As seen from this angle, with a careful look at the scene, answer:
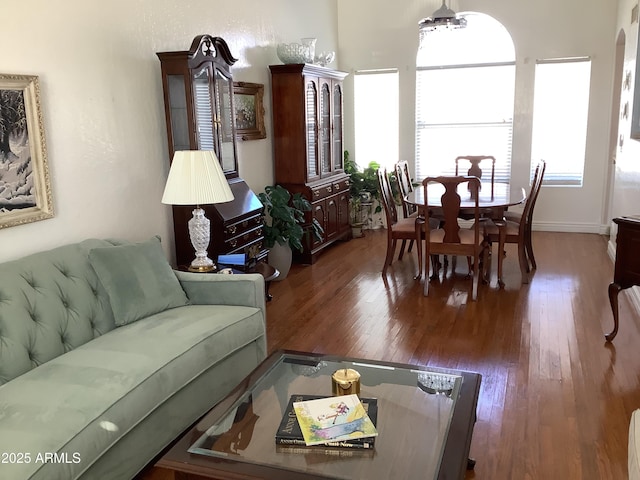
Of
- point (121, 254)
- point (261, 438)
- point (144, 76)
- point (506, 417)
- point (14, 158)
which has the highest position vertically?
point (144, 76)

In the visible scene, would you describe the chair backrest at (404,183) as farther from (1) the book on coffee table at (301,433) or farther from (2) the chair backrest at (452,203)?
(1) the book on coffee table at (301,433)

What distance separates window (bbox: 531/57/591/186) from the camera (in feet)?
21.5

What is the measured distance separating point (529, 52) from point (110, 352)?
19.5 feet

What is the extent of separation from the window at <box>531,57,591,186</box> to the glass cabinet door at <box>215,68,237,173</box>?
13.2 ft

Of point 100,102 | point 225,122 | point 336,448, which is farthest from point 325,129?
point 336,448

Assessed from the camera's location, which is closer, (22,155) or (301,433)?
(301,433)

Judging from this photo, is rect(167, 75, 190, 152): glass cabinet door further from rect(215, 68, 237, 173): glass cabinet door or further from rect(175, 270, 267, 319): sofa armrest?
rect(175, 270, 267, 319): sofa armrest

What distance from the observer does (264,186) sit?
213 inches

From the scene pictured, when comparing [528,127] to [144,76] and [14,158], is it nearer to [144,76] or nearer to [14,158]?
[144,76]

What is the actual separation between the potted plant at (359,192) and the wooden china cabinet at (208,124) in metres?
2.57

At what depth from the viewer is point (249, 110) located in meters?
5.10

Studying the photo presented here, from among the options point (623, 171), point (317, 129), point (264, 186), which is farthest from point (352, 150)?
point (623, 171)

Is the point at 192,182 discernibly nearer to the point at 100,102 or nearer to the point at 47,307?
the point at 100,102

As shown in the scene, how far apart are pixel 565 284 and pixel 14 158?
4.14m
